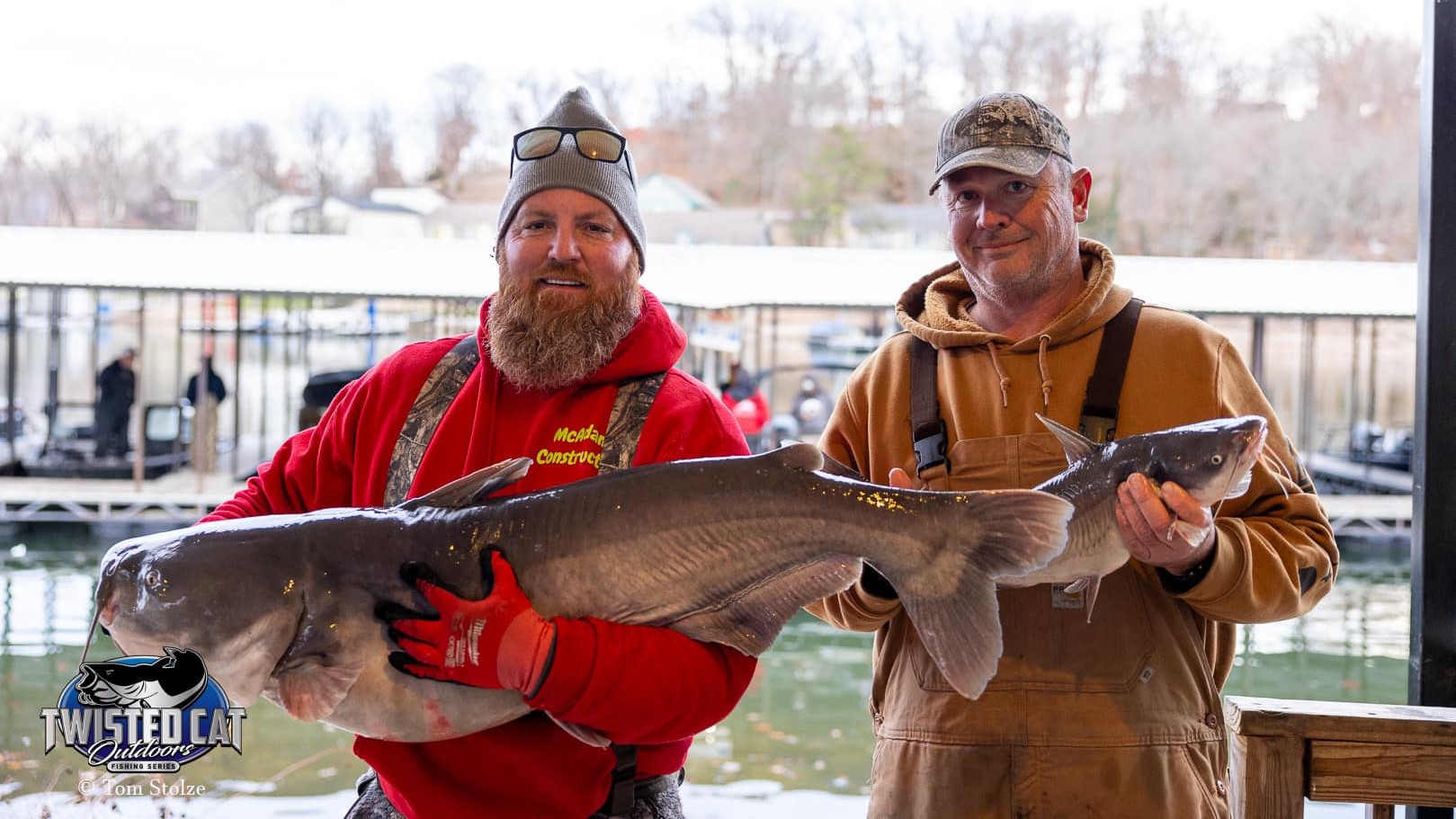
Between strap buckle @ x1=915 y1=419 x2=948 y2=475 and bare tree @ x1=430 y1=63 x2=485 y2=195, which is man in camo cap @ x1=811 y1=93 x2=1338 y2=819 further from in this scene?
bare tree @ x1=430 y1=63 x2=485 y2=195

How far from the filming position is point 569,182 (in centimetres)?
245

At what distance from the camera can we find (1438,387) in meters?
3.06

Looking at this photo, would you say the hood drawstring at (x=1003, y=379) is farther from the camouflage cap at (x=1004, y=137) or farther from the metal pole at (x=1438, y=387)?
the metal pole at (x=1438, y=387)

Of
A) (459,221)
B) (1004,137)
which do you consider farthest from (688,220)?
(1004,137)

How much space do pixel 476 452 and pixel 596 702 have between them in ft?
2.06

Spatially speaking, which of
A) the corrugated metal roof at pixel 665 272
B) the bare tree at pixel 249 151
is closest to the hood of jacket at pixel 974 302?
the corrugated metal roof at pixel 665 272

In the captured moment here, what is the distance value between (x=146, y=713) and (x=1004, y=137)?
1992 mm

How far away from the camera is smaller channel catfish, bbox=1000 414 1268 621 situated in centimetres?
206

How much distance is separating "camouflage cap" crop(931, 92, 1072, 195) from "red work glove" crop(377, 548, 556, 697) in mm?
1321

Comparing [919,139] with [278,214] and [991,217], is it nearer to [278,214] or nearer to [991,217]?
[278,214]

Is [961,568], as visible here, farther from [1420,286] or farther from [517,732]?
[1420,286]

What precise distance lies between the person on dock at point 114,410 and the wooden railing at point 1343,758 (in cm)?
1636

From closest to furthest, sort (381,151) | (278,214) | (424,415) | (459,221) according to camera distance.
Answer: (424,415)
(459,221)
(278,214)
(381,151)

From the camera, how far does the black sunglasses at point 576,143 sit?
2.50m
